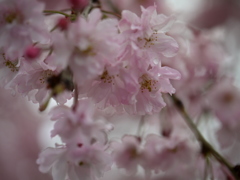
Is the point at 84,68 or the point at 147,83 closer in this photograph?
the point at 84,68

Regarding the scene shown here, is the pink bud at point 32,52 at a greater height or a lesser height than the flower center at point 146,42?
lesser

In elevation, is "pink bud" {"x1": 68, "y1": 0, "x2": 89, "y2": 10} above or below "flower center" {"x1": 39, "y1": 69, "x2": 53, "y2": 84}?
above

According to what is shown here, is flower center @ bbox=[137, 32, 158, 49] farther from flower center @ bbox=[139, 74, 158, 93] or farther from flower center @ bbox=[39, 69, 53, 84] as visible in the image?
flower center @ bbox=[39, 69, 53, 84]

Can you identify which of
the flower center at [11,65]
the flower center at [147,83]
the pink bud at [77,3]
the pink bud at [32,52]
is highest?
the pink bud at [77,3]

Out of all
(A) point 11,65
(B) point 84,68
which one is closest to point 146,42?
(B) point 84,68

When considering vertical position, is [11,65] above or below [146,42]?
below

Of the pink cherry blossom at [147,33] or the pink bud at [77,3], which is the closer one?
the pink bud at [77,3]

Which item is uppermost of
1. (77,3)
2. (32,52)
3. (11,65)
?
(77,3)

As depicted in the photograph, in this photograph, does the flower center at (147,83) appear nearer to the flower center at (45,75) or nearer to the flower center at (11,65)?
the flower center at (45,75)

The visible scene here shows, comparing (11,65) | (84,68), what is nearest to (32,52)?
(84,68)

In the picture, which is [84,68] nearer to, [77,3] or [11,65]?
[77,3]

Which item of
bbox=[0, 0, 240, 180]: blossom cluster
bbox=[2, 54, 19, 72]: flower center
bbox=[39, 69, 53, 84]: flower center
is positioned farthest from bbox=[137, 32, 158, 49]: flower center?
bbox=[2, 54, 19, 72]: flower center

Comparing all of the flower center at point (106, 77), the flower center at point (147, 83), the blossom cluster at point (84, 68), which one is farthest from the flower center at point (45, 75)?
the flower center at point (147, 83)
